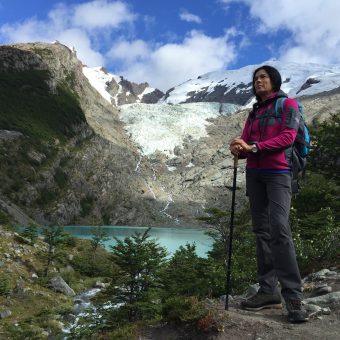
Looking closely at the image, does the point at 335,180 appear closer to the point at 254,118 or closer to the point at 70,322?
the point at 70,322

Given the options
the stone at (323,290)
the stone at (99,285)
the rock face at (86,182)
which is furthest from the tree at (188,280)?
the rock face at (86,182)

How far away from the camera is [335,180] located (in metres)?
22.4

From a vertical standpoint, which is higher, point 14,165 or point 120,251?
point 14,165

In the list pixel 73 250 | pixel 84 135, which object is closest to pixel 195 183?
pixel 84 135

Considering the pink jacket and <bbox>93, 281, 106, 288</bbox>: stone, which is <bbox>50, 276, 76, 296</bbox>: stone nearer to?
<bbox>93, 281, 106, 288</bbox>: stone

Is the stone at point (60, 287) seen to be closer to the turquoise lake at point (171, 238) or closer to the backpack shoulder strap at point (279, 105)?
the backpack shoulder strap at point (279, 105)

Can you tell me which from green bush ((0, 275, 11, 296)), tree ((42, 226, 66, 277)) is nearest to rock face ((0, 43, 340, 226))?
tree ((42, 226, 66, 277))

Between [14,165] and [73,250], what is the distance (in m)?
105

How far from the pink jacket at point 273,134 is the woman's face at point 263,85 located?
0.44ft

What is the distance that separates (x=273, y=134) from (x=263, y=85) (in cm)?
85

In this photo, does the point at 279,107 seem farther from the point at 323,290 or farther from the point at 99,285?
the point at 99,285

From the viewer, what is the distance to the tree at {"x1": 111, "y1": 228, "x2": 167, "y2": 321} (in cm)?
1086

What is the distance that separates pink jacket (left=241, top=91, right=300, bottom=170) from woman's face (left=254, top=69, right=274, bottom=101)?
0.13m

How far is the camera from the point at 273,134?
5.92 meters
